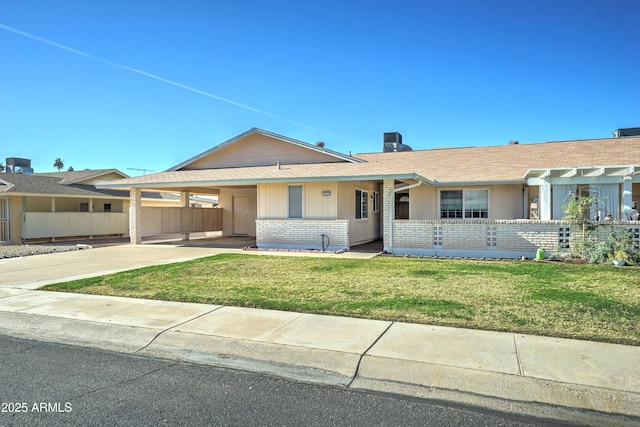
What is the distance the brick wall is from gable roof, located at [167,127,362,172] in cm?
373

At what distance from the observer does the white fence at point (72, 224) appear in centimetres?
2167

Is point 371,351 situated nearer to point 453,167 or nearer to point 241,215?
point 453,167

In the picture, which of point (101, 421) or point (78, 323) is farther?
point (78, 323)

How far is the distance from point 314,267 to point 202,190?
1444 cm

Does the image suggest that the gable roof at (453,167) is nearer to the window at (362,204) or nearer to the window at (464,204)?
the window at (464,204)

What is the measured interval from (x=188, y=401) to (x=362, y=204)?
1555 centimetres

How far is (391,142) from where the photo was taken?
2727 cm

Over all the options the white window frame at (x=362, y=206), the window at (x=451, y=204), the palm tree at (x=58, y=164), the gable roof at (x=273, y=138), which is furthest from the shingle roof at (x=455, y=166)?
the palm tree at (x=58, y=164)

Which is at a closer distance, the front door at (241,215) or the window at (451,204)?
the window at (451,204)

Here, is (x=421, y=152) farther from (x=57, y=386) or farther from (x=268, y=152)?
(x=57, y=386)

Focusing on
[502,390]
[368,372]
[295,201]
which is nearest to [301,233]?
[295,201]

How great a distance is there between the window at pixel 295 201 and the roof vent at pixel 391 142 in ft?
36.4

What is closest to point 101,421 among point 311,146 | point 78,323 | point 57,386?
point 57,386

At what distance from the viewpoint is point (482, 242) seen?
1438cm
